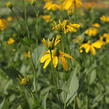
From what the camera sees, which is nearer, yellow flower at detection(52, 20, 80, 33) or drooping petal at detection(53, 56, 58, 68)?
drooping petal at detection(53, 56, 58, 68)

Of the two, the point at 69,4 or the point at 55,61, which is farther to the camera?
the point at 69,4

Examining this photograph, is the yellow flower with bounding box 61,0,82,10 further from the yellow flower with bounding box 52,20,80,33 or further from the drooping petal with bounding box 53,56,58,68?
the drooping petal with bounding box 53,56,58,68

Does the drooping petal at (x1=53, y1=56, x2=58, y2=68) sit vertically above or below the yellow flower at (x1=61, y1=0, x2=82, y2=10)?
below

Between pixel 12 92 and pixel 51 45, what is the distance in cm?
107

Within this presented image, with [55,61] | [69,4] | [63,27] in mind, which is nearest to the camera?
[55,61]

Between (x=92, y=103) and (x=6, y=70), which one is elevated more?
(x=6, y=70)

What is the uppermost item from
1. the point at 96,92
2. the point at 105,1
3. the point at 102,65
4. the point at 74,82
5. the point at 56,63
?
the point at 56,63

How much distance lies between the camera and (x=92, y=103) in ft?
9.11

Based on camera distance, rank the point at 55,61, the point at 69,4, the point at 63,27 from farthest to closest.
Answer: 1. the point at 69,4
2. the point at 63,27
3. the point at 55,61

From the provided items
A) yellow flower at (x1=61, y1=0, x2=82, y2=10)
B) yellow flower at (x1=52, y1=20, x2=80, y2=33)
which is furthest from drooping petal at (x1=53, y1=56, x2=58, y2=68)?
yellow flower at (x1=61, y1=0, x2=82, y2=10)

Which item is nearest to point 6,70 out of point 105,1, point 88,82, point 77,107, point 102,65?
point 77,107

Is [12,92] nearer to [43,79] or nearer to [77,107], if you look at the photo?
[43,79]

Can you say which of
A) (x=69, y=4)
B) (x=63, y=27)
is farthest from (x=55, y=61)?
(x=69, y=4)

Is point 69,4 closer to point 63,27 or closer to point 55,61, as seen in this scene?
point 63,27
